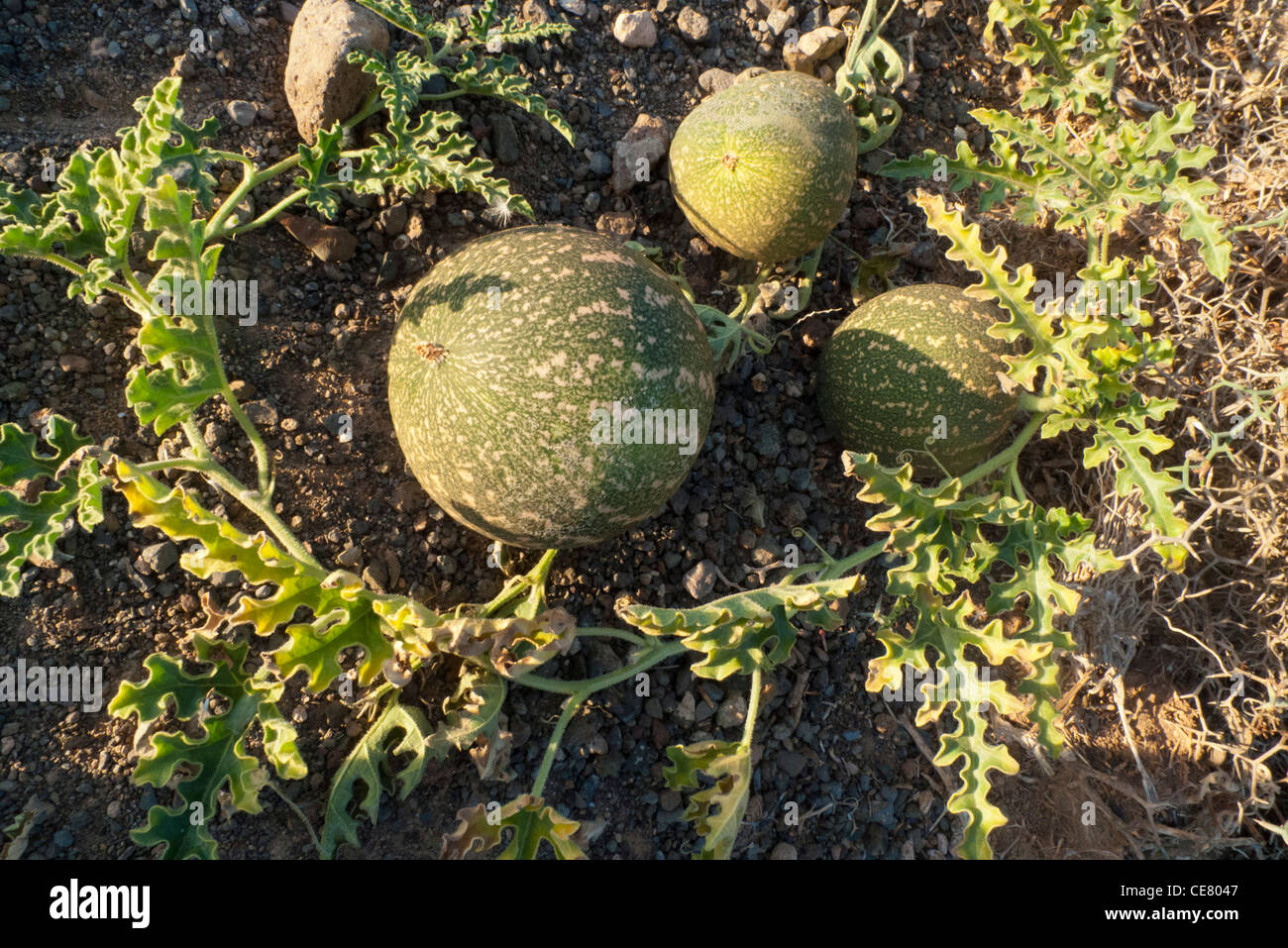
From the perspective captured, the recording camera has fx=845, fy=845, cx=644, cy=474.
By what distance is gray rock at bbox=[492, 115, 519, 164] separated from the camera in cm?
391

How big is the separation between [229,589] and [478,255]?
165 centimetres

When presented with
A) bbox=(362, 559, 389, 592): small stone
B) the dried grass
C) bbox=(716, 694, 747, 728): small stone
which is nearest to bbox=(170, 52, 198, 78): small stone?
bbox=(362, 559, 389, 592): small stone

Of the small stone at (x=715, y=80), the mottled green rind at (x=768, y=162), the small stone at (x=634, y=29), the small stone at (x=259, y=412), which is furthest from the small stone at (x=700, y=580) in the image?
the small stone at (x=634, y=29)

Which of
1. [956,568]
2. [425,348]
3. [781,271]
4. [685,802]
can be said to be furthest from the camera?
[781,271]

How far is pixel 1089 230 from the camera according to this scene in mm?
3602

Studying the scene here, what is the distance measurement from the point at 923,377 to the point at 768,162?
1.07m

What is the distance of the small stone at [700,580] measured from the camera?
12.1 feet

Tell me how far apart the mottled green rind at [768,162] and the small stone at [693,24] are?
2.65 ft

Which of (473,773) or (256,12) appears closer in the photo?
(473,773)

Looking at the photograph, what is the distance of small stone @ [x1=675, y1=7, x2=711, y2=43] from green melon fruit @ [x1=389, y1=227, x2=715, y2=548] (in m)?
1.87

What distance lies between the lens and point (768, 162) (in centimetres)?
340

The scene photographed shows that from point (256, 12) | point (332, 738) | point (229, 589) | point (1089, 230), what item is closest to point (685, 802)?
point (332, 738)

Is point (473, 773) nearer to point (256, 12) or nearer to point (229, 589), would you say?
point (229, 589)

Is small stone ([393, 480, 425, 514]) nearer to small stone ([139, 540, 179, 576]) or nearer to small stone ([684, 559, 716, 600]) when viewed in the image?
small stone ([139, 540, 179, 576])
